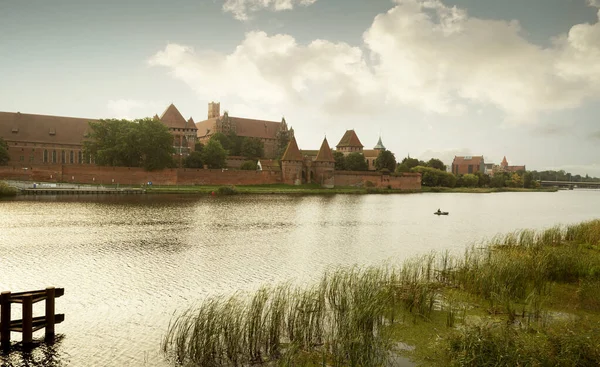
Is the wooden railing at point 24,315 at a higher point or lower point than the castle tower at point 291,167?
lower

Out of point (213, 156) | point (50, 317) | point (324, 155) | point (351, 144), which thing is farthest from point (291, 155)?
point (50, 317)

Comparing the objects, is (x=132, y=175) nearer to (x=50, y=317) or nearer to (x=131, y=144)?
(x=131, y=144)

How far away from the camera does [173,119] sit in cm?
6900

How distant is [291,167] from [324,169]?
5789 mm

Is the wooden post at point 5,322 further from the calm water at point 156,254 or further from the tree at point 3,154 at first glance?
the tree at point 3,154

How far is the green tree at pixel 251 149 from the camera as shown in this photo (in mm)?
77312

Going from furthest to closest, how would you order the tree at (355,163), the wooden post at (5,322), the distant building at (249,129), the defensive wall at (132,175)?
1. the distant building at (249,129)
2. the tree at (355,163)
3. the defensive wall at (132,175)
4. the wooden post at (5,322)

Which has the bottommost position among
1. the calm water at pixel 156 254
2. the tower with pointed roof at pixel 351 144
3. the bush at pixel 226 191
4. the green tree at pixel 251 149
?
the calm water at pixel 156 254

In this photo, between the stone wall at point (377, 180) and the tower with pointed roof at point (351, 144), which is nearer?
the stone wall at point (377, 180)

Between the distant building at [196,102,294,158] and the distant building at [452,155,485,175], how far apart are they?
6184 centimetres

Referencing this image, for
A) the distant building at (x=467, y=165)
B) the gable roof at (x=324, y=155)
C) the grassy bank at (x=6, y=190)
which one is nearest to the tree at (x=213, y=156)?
the gable roof at (x=324, y=155)

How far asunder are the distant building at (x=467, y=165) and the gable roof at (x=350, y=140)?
45.9 metres

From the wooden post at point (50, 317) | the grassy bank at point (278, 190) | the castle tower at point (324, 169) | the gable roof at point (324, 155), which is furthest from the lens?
the gable roof at point (324, 155)

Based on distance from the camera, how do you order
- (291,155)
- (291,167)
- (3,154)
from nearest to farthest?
(3,154)
(291,155)
(291,167)
